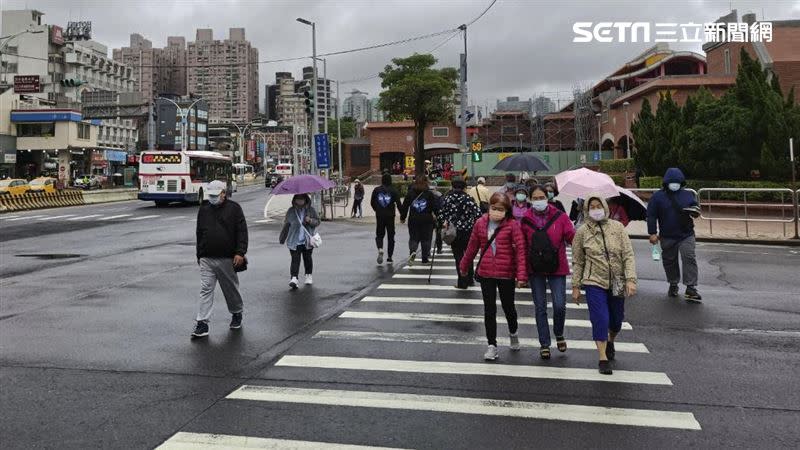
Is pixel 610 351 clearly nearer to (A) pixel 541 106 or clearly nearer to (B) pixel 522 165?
(B) pixel 522 165

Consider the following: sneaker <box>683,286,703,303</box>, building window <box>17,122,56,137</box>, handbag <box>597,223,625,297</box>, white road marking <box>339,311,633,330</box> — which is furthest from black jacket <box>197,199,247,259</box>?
building window <box>17,122,56,137</box>

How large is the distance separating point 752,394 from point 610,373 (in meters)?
1.20

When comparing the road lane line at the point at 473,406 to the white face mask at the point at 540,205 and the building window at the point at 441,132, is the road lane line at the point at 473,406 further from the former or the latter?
the building window at the point at 441,132

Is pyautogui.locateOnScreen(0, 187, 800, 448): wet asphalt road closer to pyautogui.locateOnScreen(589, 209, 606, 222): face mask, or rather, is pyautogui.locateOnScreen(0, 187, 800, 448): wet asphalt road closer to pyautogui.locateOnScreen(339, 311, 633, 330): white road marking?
pyautogui.locateOnScreen(339, 311, 633, 330): white road marking

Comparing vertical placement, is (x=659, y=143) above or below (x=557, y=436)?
above

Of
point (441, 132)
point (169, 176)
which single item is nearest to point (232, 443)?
point (169, 176)

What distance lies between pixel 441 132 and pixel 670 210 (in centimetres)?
6386

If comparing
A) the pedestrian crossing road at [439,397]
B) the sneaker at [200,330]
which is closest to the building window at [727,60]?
the pedestrian crossing road at [439,397]

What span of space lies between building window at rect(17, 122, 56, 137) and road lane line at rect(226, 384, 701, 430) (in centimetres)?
7686

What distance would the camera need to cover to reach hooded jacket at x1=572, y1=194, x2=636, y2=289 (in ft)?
20.5

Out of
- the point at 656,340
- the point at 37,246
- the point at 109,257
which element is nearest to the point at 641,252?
the point at 656,340

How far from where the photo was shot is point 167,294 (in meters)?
10.6

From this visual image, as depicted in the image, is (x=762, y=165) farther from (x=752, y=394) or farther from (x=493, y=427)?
(x=493, y=427)

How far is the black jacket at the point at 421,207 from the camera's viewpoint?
12883 mm
